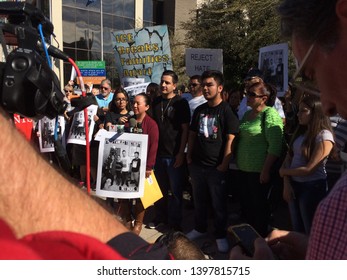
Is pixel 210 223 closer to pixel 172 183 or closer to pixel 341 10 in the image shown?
pixel 172 183

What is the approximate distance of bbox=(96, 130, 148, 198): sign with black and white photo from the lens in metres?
3.88

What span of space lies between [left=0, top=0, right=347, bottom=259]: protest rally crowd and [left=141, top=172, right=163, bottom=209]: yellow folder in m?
0.10

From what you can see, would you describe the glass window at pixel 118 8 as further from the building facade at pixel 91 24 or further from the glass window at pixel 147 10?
the glass window at pixel 147 10

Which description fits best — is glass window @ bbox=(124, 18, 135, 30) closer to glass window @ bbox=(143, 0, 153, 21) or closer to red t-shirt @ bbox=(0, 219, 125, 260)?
glass window @ bbox=(143, 0, 153, 21)

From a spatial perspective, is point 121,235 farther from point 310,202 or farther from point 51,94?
point 310,202

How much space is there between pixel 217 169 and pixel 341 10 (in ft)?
10.2

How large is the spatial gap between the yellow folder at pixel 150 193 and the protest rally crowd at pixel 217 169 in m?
0.10

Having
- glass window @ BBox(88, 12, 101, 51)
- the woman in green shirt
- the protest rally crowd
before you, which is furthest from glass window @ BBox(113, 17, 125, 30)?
the woman in green shirt

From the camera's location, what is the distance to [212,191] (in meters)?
3.91

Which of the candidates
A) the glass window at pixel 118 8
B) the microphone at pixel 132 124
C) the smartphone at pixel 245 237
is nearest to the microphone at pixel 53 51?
the smartphone at pixel 245 237

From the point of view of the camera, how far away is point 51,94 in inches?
71.0

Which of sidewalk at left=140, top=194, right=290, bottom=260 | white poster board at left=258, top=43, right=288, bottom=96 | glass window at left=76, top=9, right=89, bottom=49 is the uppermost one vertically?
glass window at left=76, top=9, right=89, bottom=49

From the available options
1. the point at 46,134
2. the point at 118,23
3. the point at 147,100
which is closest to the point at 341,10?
the point at 147,100

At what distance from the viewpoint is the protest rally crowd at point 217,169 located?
556mm
